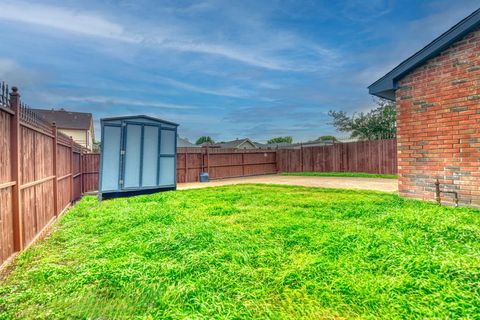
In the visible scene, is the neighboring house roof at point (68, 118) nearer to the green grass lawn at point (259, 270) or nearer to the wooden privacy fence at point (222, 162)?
the wooden privacy fence at point (222, 162)

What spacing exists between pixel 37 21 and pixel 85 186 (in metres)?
6.36

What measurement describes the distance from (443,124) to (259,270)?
4.66 metres

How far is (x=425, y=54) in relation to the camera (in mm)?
4984

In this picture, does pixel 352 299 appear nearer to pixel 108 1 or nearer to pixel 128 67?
pixel 108 1

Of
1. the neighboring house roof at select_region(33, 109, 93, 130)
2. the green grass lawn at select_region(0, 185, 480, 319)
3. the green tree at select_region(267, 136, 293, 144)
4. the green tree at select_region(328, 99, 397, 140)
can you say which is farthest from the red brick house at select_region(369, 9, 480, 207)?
the green tree at select_region(267, 136, 293, 144)

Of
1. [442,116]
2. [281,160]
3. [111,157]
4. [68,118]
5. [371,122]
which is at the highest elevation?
[68,118]

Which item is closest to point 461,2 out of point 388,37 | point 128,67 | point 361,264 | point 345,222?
point 388,37

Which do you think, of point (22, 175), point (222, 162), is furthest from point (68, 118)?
point (22, 175)

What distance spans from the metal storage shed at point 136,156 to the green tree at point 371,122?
56.4 ft

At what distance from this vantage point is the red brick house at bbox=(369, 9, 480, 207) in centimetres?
450

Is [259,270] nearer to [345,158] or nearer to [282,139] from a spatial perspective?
[345,158]

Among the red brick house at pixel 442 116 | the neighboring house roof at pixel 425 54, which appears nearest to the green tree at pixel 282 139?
the neighboring house roof at pixel 425 54

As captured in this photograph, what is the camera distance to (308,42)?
11680mm

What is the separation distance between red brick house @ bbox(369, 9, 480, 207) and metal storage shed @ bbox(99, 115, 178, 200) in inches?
264
